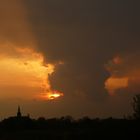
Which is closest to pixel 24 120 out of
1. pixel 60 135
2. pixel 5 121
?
pixel 5 121

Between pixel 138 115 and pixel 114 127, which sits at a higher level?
pixel 138 115

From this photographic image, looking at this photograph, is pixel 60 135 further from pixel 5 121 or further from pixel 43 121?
pixel 43 121

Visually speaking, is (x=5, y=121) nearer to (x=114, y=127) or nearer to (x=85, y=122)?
(x=85, y=122)

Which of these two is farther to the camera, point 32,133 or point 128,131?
point 32,133

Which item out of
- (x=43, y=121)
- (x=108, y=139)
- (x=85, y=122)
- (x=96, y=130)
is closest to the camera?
(x=108, y=139)

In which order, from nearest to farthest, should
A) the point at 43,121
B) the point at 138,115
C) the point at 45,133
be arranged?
1. the point at 45,133
2. the point at 138,115
3. the point at 43,121

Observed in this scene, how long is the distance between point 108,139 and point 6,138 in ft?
92.3

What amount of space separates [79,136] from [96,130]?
3.96m

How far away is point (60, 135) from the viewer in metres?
86.3

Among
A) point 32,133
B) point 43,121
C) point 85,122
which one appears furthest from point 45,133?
point 43,121

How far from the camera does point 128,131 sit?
3216 inches

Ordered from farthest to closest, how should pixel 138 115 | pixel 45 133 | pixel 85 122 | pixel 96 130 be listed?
1. pixel 85 122
2. pixel 138 115
3. pixel 45 133
4. pixel 96 130

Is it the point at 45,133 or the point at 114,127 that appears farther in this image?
the point at 45,133

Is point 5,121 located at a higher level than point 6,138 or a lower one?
higher
